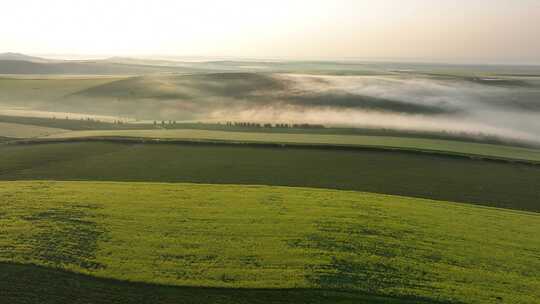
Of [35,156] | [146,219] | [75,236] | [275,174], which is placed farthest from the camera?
[35,156]

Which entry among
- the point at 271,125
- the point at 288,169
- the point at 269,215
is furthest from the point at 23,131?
the point at 269,215

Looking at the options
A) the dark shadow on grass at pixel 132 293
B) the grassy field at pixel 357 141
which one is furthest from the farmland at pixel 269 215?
the grassy field at pixel 357 141

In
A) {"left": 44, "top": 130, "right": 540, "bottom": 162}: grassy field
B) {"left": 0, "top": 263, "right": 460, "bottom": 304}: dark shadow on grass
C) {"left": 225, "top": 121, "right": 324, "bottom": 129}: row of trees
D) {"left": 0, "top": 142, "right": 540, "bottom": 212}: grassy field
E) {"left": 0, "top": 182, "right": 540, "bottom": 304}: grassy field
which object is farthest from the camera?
{"left": 225, "top": 121, "right": 324, "bottom": 129}: row of trees

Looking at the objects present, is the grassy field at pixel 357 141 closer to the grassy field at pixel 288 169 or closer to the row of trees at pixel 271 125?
the grassy field at pixel 288 169

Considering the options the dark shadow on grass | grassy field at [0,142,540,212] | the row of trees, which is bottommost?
the dark shadow on grass

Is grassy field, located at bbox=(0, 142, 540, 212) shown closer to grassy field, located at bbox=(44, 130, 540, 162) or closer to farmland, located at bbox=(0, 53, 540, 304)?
farmland, located at bbox=(0, 53, 540, 304)

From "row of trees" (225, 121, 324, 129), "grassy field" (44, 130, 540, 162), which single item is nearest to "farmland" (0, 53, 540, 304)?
"grassy field" (44, 130, 540, 162)

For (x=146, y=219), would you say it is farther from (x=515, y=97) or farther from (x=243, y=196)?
(x=515, y=97)

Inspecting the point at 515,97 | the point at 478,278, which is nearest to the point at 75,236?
the point at 478,278
